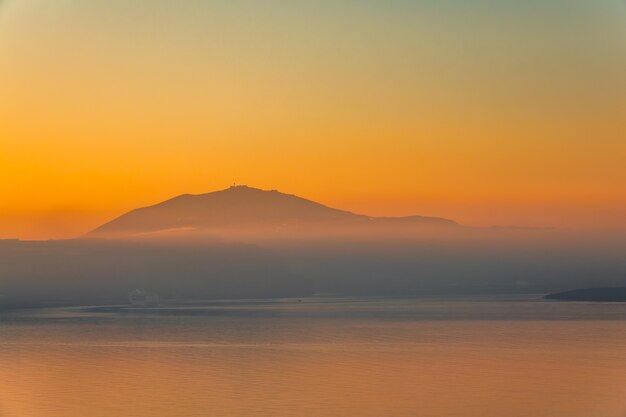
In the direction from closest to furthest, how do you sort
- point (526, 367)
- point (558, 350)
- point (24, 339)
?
1. point (526, 367)
2. point (558, 350)
3. point (24, 339)

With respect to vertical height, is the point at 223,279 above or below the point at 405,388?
above

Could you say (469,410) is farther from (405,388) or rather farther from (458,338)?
(458,338)

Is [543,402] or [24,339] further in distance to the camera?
[24,339]

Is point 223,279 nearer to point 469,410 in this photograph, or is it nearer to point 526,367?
point 526,367

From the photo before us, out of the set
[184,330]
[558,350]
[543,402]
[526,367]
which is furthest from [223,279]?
[543,402]

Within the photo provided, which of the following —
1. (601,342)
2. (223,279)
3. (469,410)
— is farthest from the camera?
(223,279)

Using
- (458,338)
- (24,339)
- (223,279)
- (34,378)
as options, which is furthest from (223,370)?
(223,279)
